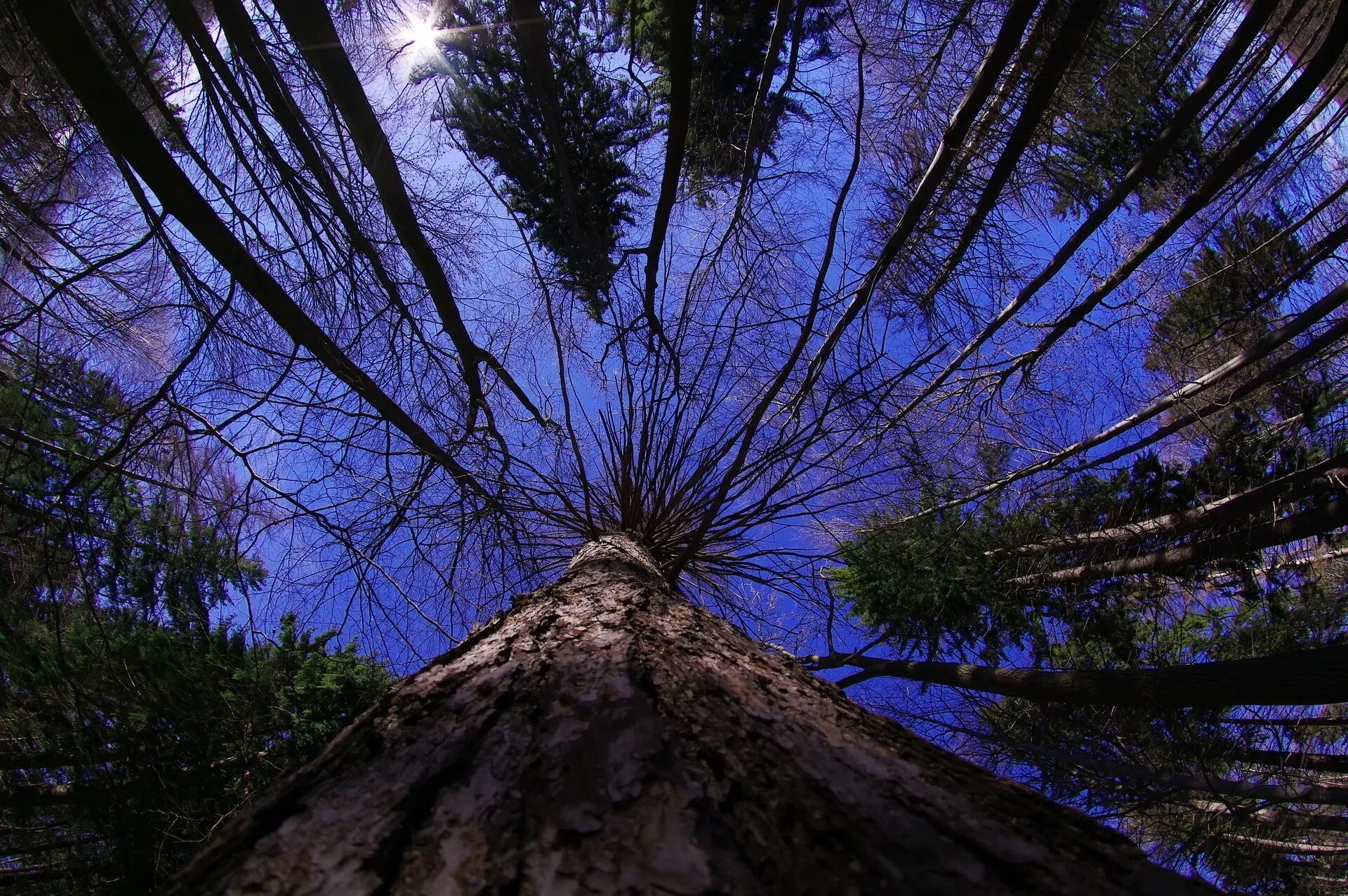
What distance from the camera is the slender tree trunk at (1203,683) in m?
2.62

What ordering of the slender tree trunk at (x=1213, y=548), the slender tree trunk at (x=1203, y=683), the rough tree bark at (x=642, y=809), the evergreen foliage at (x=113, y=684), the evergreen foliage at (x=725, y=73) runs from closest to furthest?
1. the rough tree bark at (x=642, y=809)
2. the slender tree trunk at (x=1203, y=683)
3. the evergreen foliage at (x=113, y=684)
4. the evergreen foliage at (x=725, y=73)
5. the slender tree trunk at (x=1213, y=548)

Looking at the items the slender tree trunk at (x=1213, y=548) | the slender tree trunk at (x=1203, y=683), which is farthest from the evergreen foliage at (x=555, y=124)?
the slender tree trunk at (x=1213, y=548)

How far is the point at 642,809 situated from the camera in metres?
0.72

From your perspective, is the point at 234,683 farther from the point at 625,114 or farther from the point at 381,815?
the point at 625,114

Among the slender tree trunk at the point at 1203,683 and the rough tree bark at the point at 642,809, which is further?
the slender tree trunk at the point at 1203,683

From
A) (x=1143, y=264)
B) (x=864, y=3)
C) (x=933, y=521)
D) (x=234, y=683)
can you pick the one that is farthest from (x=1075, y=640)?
(x=234, y=683)

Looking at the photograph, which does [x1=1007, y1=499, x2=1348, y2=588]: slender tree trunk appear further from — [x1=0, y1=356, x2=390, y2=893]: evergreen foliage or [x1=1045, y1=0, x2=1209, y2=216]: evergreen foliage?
[x1=0, y1=356, x2=390, y2=893]: evergreen foliage

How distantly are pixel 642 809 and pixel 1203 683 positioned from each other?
354cm

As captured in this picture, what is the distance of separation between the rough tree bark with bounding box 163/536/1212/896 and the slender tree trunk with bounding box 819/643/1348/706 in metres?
2.80

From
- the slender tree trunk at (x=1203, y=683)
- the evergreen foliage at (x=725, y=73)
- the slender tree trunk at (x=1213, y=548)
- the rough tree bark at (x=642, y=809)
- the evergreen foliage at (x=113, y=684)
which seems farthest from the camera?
the slender tree trunk at (x=1213, y=548)

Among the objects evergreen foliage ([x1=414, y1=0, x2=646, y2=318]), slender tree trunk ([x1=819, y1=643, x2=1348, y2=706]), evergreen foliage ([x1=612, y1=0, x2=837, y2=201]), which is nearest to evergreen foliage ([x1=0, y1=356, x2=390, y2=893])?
evergreen foliage ([x1=414, y1=0, x2=646, y2=318])

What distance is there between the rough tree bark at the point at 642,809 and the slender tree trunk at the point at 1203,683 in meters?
2.80

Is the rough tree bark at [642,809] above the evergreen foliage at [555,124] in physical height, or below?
below

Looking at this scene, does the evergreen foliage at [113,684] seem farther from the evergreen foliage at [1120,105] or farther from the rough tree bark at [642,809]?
the evergreen foliage at [1120,105]
